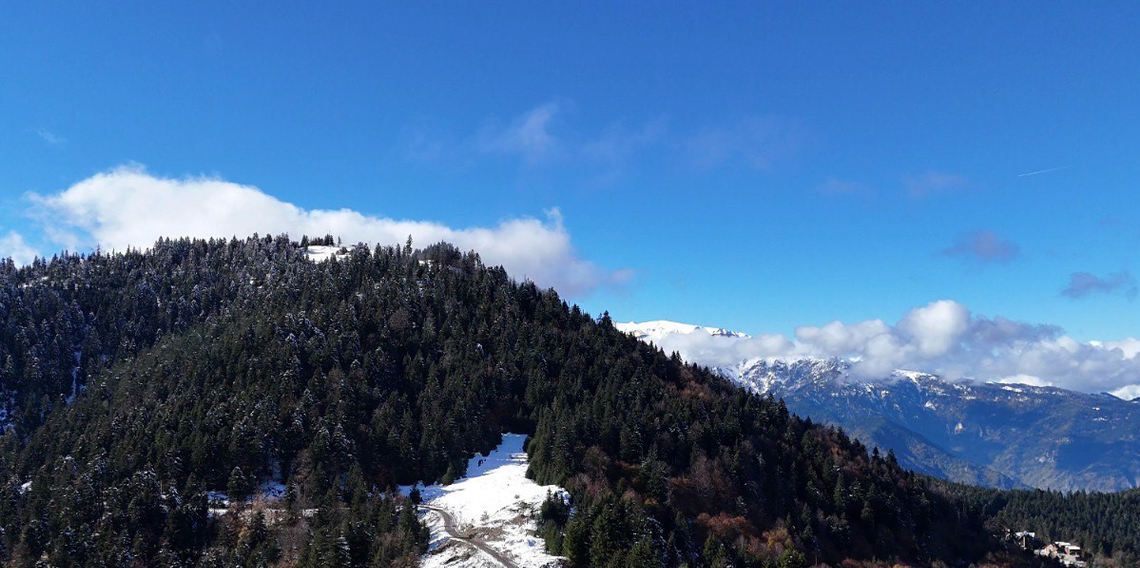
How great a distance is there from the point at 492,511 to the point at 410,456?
30.1 meters

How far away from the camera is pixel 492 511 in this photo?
10900 cm

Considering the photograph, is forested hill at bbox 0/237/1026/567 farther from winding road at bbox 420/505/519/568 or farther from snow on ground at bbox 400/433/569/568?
winding road at bbox 420/505/519/568

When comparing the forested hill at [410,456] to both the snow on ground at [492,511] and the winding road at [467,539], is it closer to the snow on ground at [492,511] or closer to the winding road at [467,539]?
the snow on ground at [492,511]

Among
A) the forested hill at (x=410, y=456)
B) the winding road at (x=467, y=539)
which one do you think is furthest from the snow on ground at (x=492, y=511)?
the forested hill at (x=410, y=456)

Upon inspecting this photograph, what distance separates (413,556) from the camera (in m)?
92.0

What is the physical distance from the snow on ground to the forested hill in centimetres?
389

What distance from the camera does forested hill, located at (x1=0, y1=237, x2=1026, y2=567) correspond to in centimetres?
10738

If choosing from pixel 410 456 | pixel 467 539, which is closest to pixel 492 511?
pixel 467 539

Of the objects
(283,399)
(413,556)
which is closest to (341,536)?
(413,556)

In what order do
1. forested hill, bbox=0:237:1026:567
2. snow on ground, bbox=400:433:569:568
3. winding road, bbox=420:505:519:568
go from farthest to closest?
forested hill, bbox=0:237:1026:567
snow on ground, bbox=400:433:569:568
winding road, bbox=420:505:519:568

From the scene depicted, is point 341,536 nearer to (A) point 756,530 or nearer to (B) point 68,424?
(A) point 756,530

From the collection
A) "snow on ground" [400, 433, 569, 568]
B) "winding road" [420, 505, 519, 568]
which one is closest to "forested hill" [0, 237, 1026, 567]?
"snow on ground" [400, 433, 569, 568]

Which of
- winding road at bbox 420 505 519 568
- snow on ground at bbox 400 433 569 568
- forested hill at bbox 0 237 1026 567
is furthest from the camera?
forested hill at bbox 0 237 1026 567

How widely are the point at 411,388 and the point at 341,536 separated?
7790cm
